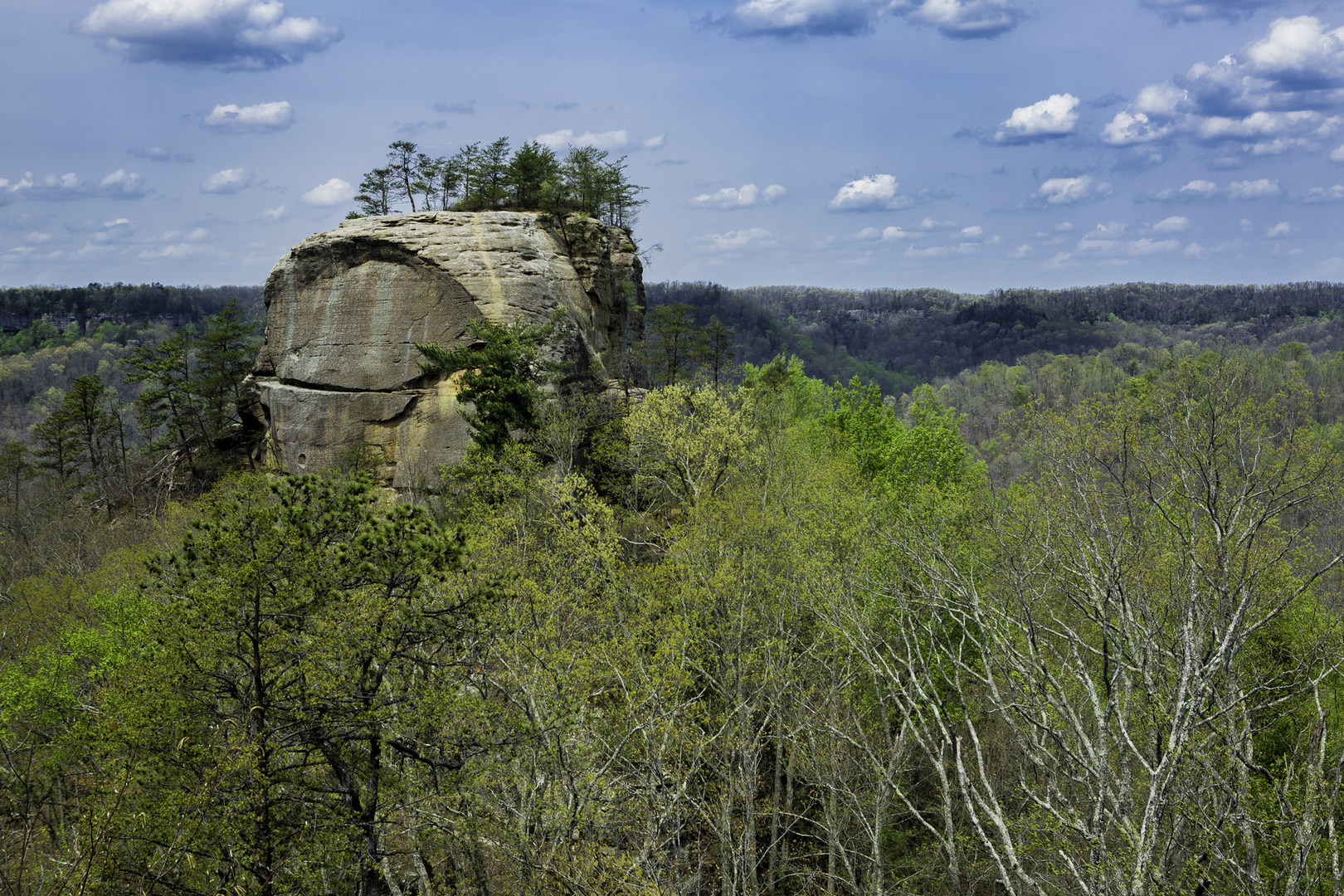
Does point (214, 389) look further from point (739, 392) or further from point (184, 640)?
point (184, 640)

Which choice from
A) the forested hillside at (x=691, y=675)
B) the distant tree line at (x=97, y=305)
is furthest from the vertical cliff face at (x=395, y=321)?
the distant tree line at (x=97, y=305)

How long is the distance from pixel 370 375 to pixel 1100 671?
29458mm

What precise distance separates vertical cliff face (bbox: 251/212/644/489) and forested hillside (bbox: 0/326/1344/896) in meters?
5.35

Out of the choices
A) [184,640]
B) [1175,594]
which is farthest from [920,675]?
[184,640]

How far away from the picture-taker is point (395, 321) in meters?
34.4

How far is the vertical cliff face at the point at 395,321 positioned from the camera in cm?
3384

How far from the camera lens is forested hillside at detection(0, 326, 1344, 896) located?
1015 centimetres

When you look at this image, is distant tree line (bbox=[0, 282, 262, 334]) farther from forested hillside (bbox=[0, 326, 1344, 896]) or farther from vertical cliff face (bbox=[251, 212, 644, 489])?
forested hillside (bbox=[0, 326, 1344, 896])

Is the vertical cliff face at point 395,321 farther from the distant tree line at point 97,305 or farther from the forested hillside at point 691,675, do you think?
the distant tree line at point 97,305

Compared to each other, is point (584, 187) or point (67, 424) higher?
point (584, 187)

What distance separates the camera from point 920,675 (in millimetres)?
22984

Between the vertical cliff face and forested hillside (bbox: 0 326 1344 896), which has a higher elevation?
the vertical cliff face

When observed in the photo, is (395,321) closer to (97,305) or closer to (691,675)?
(691,675)

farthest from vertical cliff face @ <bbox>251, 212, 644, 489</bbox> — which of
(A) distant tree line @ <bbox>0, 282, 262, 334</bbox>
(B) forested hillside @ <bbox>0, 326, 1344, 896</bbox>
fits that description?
(A) distant tree line @ <bbox>0, 282, 262, 334</bbox>
